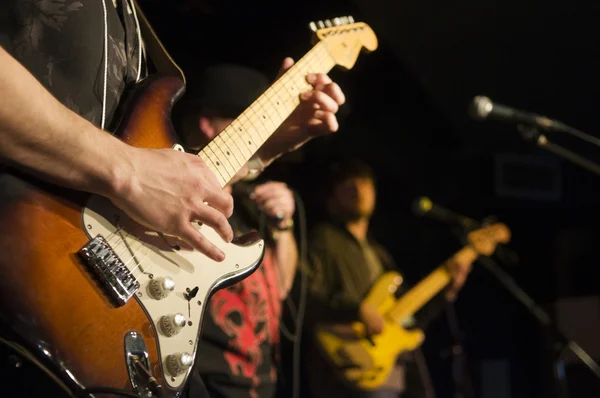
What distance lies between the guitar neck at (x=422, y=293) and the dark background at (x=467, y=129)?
86 centimetres

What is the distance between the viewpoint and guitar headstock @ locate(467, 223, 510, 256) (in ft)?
13.5

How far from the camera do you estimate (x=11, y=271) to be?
2.77 feet

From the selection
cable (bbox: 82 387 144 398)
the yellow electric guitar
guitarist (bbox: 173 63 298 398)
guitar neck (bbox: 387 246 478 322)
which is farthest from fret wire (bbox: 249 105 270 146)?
guitar neck (bbox: 387 246 478 322)

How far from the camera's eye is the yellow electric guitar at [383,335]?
3.37 metres

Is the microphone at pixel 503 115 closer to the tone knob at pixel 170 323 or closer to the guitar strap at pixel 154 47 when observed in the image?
the guitar strap at pixel 154 47

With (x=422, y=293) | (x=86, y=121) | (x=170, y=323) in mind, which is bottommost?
(x=170, y=323)

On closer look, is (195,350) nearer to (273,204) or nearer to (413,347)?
(273,204)

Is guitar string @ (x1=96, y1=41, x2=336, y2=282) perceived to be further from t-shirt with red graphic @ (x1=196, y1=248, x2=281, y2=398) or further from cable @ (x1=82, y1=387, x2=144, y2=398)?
t-shirt with red graphic @ (x1=196, y1=248, x2=281, y2=398)

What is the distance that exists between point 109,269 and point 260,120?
516 millimetres

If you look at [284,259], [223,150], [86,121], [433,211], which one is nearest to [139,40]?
[223,150]

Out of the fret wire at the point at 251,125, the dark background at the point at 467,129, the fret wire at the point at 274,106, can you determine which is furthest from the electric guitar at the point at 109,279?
the dark background at the point at 467,129

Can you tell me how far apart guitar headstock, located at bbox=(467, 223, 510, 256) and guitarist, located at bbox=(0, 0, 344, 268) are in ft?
10.5

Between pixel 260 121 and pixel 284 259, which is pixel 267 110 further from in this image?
pixel 284 259

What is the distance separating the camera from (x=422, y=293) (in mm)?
3887
